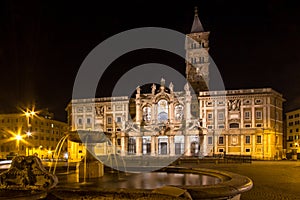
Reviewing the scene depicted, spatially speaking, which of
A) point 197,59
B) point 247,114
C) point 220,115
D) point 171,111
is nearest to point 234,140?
point 220,115

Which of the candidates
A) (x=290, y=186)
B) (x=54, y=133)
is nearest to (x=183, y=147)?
(x=54, y=133)

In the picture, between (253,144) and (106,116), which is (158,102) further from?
(253,144)

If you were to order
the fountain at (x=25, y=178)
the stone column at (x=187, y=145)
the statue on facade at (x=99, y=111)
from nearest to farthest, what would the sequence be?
Result: the fountain at (x=25, y=178)
the stone column at (x=187, y=145)
the statue on facade at (x=99, y=111)

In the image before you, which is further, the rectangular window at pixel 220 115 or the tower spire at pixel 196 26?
the tower spire at pixel 196 26

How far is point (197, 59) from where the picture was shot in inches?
2953

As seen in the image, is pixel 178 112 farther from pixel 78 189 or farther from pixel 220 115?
pixel 78 189

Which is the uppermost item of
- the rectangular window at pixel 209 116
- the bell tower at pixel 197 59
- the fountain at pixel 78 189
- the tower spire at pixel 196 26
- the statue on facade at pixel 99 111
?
the tower spire at pixel 196 26

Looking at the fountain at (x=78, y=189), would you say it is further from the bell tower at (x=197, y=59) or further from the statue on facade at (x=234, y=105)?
the bell tower at (x=197, y=59)

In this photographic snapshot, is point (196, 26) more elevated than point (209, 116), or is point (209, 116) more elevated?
point (196, 26)

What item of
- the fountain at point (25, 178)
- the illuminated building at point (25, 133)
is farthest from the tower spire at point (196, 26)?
the fountain at point (25, 178)

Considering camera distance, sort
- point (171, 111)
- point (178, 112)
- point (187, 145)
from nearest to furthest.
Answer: point (187, 145)
point (171, 111)
point (178, 112)

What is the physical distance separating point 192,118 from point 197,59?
51.4 feet

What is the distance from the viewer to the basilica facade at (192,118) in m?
62.2

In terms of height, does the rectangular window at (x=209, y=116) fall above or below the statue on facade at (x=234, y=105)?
below
